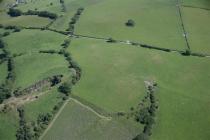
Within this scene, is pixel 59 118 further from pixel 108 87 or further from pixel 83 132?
pixel 108 87

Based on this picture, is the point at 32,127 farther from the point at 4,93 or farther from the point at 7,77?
the point at 7,77

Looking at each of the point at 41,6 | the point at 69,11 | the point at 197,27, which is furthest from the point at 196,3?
the point at 41,6

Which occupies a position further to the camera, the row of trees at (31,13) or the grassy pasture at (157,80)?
the row of trees at (31,13)

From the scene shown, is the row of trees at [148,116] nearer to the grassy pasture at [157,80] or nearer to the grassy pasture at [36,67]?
the grassy pasture at [157,80]

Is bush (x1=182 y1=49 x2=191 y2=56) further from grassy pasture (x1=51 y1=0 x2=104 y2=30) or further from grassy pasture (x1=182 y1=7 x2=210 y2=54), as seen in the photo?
grassy pasture (x1=51 y1=0 x2=104 y2=30)

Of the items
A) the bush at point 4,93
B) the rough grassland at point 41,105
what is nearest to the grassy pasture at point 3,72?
the bush at point 4,93

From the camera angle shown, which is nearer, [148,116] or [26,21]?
[148,116]
